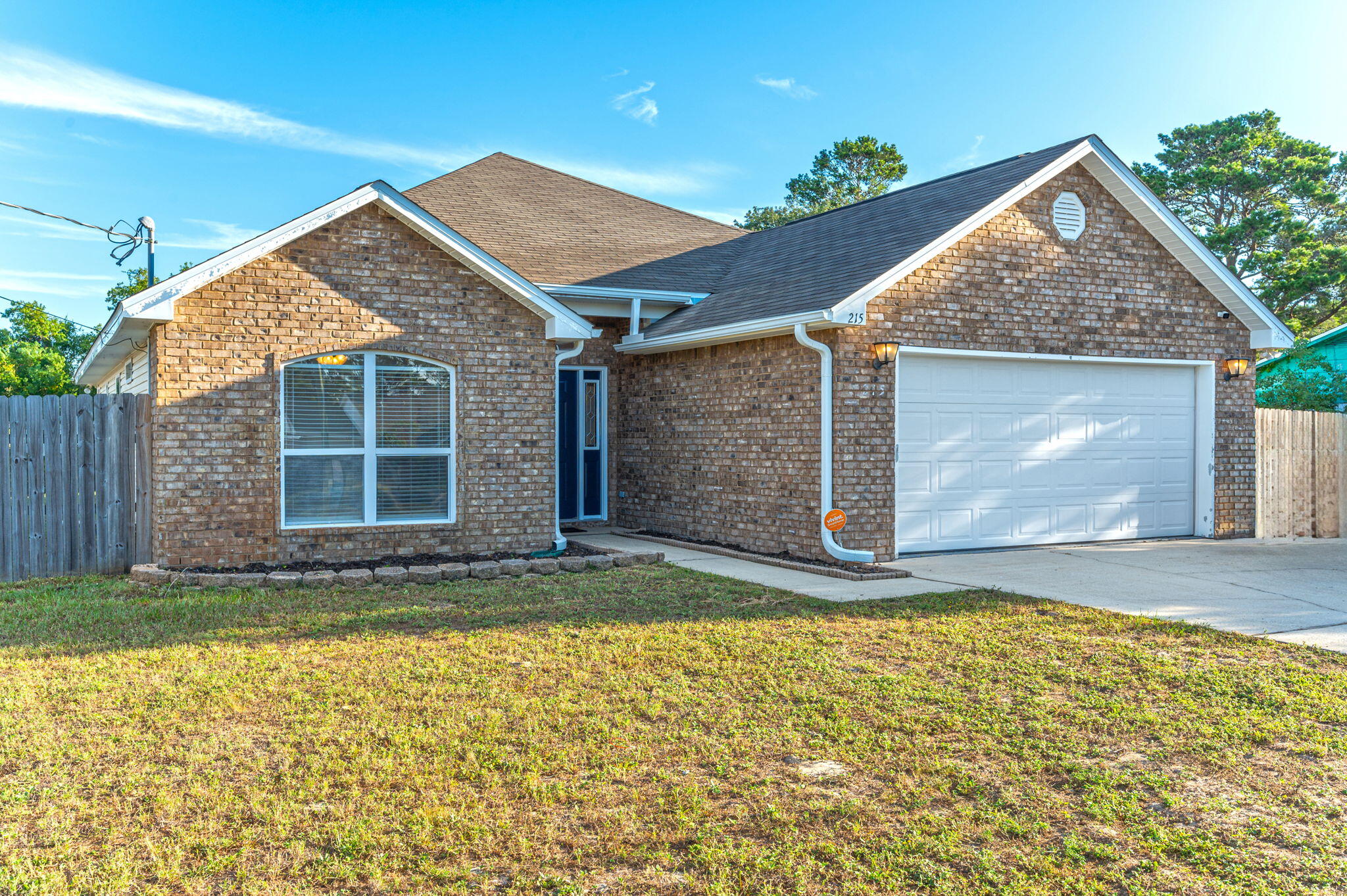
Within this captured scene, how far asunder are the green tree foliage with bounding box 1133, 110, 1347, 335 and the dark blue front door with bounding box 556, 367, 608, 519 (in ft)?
84.2

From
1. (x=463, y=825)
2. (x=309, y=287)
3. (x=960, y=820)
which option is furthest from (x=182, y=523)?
(x=960, y=820)

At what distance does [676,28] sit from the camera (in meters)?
22.4

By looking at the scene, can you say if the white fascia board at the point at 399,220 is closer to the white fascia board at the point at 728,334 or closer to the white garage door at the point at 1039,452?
the white fascia board at the point at 728,334

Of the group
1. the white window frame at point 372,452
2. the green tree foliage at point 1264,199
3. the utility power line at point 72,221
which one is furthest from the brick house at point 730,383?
the green tree foliage at point 1264,199

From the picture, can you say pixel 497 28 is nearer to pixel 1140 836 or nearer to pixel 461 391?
pixel 461 391

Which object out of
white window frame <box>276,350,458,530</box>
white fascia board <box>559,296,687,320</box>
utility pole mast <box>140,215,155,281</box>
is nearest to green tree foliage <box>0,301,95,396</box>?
utility pole mast <box>140,215,155,281</box>

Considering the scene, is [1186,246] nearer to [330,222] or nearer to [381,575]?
[330,222]

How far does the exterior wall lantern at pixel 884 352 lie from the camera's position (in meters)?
10.6

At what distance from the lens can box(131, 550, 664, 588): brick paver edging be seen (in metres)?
9.12

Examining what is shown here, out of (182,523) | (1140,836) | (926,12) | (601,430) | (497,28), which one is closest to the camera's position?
(1140,836)

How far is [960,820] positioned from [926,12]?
18.6m

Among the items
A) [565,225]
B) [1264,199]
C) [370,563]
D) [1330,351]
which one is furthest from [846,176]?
[370,563]

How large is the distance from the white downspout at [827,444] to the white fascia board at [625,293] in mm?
3795

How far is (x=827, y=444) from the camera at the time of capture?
10578 mm
